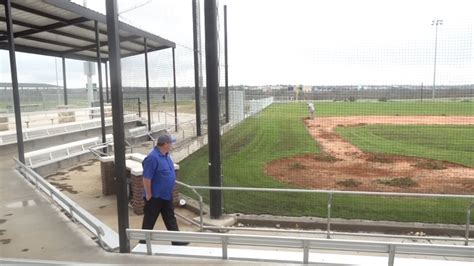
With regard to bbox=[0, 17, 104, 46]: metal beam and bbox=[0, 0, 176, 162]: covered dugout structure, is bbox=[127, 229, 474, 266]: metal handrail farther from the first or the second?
bbox=[0, 17, 104, 46]: metal beam

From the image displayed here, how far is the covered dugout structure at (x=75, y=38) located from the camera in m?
3.70

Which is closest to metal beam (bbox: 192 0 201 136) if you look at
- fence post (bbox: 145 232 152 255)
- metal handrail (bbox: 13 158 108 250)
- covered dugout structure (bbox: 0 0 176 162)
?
covered dugout structure (bbox: 0 0 176 162)

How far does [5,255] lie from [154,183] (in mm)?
1650

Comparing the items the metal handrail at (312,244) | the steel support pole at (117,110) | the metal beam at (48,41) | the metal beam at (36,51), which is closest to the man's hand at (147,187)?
the steel support pole at (117,110)

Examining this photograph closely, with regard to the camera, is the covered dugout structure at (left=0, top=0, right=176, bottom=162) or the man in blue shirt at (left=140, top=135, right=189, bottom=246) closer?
the man in blue shirt at (left=140, top=135, right=189, bottom=246)

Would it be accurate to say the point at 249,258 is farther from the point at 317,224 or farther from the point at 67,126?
the point at 67,126

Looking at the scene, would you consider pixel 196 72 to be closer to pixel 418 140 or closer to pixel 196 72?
pixel 196 72

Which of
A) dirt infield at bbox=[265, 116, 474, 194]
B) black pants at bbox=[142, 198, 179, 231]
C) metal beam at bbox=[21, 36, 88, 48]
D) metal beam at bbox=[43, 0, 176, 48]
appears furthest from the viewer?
metal beam at bbox=[21, 36, 88, 48]

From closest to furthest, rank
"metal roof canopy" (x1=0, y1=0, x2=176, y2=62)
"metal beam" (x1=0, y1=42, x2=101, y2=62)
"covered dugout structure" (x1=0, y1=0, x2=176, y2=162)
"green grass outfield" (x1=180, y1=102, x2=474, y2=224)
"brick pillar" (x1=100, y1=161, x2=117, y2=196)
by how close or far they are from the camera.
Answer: "green grass outfield" (x1=180, y1=102, x2=474, y2=224) < "brick pillar" (x1=100, y1=161, x2=117, y2=196) < "covered dugout structure" (x1=0, y1=0, x2=176, y2=162) < "metal roof canopy" (x1=0, y1=0, x2=176, y2=62) < "metal beam" (x1=0, y1=42, x2=101, y2=62)

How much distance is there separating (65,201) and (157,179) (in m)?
1.57

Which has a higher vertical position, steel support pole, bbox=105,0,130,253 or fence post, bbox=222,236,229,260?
steel support pole, bbox=105,0,130,253

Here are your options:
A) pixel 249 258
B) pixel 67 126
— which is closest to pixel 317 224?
pixel 249 258

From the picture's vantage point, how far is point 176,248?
375 cm

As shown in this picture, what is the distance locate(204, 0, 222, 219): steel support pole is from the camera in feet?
18.2
